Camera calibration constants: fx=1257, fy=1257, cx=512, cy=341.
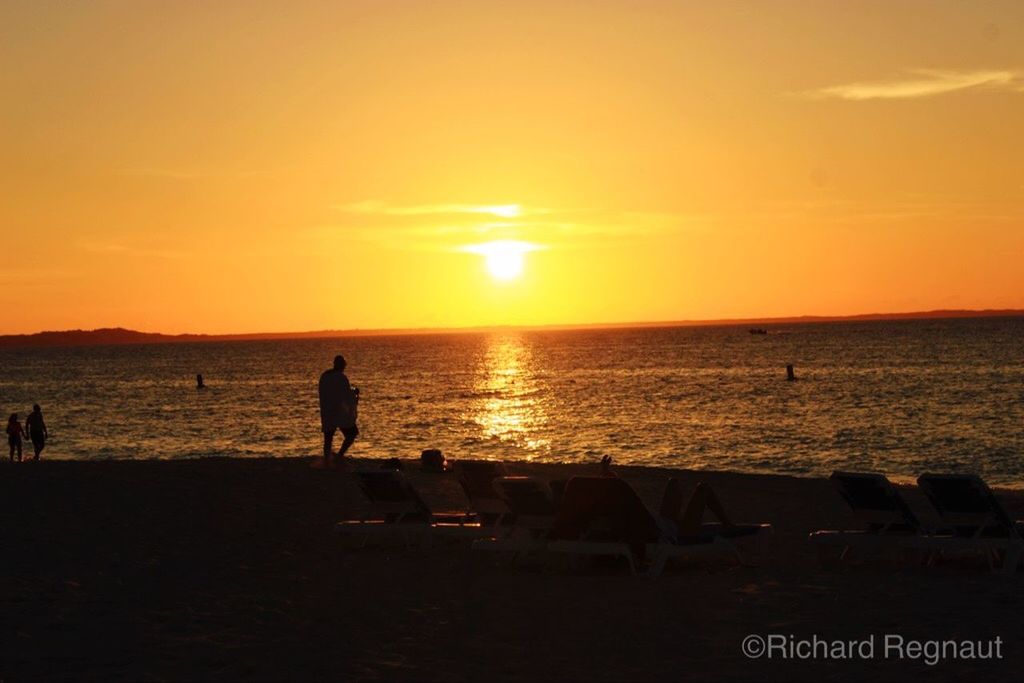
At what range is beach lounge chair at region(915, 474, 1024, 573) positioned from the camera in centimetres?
1233

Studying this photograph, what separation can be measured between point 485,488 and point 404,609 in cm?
351

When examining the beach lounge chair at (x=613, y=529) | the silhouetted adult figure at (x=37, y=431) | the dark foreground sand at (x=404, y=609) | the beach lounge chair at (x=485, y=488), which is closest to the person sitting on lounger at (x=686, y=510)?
the beach lounge chair at (x=613, y=529)

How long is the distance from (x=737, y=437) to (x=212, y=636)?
4131cm

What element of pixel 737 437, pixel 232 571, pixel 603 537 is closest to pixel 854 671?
pixel 603 537

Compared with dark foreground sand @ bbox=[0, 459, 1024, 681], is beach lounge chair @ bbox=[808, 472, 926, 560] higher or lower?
higher

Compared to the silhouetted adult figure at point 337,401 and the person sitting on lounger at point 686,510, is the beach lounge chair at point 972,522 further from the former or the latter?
the silhouetted adult figure at point 337,401

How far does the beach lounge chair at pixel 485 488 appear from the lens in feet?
46.6

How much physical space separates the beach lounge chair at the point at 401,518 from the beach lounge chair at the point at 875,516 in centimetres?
396

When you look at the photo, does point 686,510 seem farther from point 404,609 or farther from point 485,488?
point 404,609

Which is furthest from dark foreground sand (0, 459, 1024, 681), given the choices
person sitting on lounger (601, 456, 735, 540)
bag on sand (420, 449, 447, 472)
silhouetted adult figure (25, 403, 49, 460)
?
silhouetted adult figure (25, 403, 49, 460)

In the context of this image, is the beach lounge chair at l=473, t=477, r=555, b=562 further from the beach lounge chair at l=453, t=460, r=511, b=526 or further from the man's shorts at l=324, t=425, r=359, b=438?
the man's shorts at l=324, t=425, r=359, b=438

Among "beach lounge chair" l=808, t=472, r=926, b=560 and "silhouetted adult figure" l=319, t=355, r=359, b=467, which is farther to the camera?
"silhouetted adult figure" l=319, t=355, r=359, b=467

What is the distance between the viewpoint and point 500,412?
70812 millimetres

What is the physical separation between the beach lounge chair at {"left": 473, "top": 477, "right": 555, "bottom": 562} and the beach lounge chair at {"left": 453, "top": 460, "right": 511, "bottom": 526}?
78 centimetres
